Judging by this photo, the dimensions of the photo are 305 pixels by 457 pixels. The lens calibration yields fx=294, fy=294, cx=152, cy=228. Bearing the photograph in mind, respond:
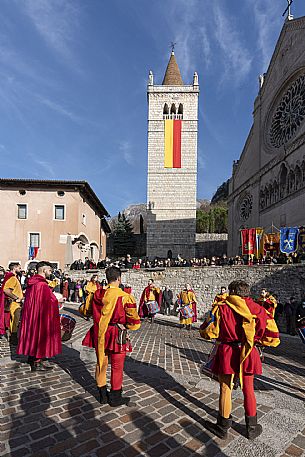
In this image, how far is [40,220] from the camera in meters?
27.2

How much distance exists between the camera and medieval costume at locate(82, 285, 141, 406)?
3.93 metres

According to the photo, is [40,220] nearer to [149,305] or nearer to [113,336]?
[149,305]

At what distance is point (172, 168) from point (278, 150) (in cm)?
1485

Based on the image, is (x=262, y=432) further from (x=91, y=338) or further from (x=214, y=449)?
(x=91, y=338)

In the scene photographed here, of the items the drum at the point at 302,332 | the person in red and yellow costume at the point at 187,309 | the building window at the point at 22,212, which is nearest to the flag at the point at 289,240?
the person in red and yellow costume at the point at 187,309

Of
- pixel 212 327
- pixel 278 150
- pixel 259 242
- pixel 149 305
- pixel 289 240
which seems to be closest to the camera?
pixel 212 327

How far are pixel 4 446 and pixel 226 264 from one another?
19.4 m

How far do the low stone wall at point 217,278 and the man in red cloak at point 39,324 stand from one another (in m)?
15.3

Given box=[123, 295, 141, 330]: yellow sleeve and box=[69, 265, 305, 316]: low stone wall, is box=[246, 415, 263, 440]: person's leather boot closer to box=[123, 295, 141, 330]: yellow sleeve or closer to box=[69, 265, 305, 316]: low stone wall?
box=[123, 295, 141, 330]: yellow sleeve

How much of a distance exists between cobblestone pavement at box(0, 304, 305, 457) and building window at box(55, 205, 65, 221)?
2219 cm

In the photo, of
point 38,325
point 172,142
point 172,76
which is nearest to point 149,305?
point 38,325

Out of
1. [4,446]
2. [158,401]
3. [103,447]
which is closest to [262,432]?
[158,401]

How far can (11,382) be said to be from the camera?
4.61 metres

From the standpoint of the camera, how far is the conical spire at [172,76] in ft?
136
